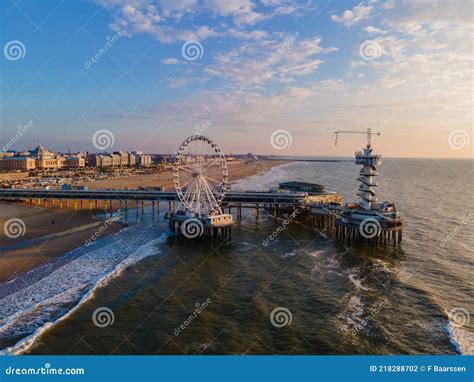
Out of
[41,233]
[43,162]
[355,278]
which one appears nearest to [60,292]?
[41,233]

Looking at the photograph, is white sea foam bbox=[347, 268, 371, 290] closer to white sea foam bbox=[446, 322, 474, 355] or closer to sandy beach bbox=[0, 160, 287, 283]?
white sea foam bbox=[446, 322, 474, 355]

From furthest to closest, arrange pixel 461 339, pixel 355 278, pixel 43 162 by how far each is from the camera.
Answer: pixel 43 162 < pixel 355 278 < pixel 461 339

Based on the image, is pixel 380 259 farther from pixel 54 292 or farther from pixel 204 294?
pixel 54 292

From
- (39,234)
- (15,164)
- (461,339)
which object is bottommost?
(461,339)

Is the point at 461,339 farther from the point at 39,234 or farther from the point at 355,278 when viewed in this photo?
the point at 39,234

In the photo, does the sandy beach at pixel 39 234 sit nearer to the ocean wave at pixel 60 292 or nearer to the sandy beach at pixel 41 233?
the sandy beach at pixel 41 233

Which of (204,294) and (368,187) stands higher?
(368,187)

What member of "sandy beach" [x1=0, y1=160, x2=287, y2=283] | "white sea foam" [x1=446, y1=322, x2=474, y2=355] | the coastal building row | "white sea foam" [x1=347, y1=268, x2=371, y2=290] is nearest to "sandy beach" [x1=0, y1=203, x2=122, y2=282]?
"sandy beach" [x1=0, y1=160, x2=287, y2=283]
